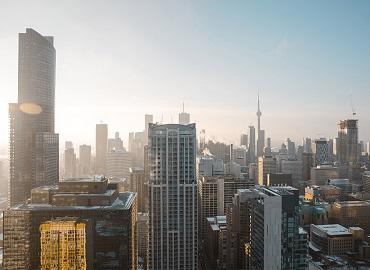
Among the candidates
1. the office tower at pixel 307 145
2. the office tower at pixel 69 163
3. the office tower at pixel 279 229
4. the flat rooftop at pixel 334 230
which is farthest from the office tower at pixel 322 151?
the office tower at pixel 279 229

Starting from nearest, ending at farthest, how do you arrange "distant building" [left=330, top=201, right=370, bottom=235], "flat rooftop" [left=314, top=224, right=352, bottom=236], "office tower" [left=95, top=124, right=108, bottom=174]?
"flat rooftop" [left=314, top=224, right=352, bottom=236]
"distant building" [left=330, top=201, right=370, bottom=235]
"office tower" [left=95, top=124, right=108, bottom=174]

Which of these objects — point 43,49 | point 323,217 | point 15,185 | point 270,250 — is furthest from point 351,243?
point 43,49

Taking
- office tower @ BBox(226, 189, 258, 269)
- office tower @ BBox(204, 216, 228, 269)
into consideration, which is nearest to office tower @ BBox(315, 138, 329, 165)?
office tower @ BBox(204, 216, 228, 269)

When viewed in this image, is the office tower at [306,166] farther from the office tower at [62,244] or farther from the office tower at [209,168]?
the office tower at [62,244]

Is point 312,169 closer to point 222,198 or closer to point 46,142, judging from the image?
point 222,198

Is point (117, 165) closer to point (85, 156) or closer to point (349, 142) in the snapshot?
point (85, 156)

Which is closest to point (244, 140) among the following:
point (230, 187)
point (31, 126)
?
point (230, 187)

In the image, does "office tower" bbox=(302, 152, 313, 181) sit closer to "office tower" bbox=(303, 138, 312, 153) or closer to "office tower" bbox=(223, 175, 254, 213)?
"office tower" bbox=(303, 138, 312, 153)
